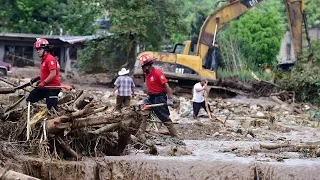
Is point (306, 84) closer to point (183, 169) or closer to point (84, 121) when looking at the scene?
point (183, 169)

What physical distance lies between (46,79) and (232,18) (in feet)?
62.5

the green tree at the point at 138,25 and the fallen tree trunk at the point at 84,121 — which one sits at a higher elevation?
the green tree at the point at 138,25

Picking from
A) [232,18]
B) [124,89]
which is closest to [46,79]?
[124,89]

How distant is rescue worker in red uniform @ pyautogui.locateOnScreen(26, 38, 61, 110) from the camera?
33.6ft

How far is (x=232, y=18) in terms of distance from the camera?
28.4 meters

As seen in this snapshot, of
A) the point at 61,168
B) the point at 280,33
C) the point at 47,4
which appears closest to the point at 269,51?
the point at 280,33

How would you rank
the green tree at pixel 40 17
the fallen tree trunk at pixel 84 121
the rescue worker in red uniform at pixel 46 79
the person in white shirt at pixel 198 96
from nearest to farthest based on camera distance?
the fallen tree trunk at pixel 84 121, the rescue worker in red uniform at pixel 46 79, the person in white shirt at pixel 198 96, the green tree at pixel 40 17

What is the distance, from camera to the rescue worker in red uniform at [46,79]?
10234 mm

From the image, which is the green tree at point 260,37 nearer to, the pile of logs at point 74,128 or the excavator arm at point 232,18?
the excavator arm at point 232,18

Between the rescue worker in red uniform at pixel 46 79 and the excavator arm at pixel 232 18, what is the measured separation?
57.9ft

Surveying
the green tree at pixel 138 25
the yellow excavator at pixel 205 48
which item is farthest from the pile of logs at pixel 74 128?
the green tree at pixel 138 25

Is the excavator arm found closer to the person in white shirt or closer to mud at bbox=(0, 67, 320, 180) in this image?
the person in white shirt

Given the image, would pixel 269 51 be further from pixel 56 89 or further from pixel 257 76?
pixel 56 89

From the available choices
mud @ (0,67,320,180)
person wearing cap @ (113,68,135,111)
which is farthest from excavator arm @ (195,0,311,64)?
mud @ (0,67,320,180)
